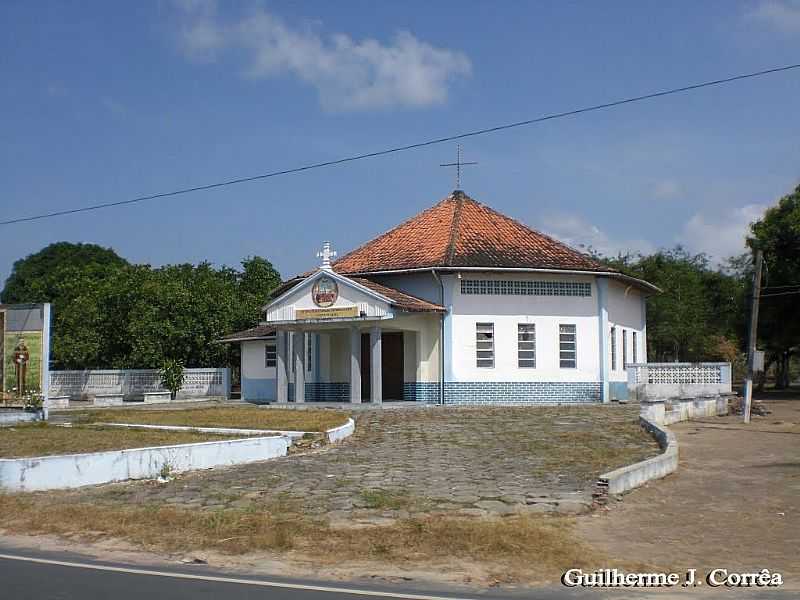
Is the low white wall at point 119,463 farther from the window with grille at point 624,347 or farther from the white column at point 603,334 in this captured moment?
the window with grille at point 624,347

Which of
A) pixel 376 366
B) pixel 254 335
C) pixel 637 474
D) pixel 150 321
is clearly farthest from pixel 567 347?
pixel 150 321

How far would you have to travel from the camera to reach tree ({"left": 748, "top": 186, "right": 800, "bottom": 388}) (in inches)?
1492

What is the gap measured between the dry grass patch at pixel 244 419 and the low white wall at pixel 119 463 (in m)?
3.00

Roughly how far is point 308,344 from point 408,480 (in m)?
17.8

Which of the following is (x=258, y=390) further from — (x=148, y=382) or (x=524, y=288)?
(x=524, y=288)

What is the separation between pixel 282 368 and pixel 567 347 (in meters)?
9.44

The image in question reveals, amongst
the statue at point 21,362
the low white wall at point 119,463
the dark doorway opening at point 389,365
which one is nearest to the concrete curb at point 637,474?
the low white wall at point 119,463

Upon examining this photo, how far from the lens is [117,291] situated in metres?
37.9

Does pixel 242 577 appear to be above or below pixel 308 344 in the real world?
below

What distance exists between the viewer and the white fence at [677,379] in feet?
93.9

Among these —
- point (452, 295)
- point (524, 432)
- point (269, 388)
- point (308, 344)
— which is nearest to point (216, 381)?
point (269, 388)

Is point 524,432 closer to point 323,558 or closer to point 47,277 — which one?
point 323,558

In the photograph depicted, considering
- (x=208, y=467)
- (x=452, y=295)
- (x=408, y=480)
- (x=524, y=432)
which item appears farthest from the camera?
(x=452, y=295)

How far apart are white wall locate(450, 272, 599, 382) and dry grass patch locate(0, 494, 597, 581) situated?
683 inches
